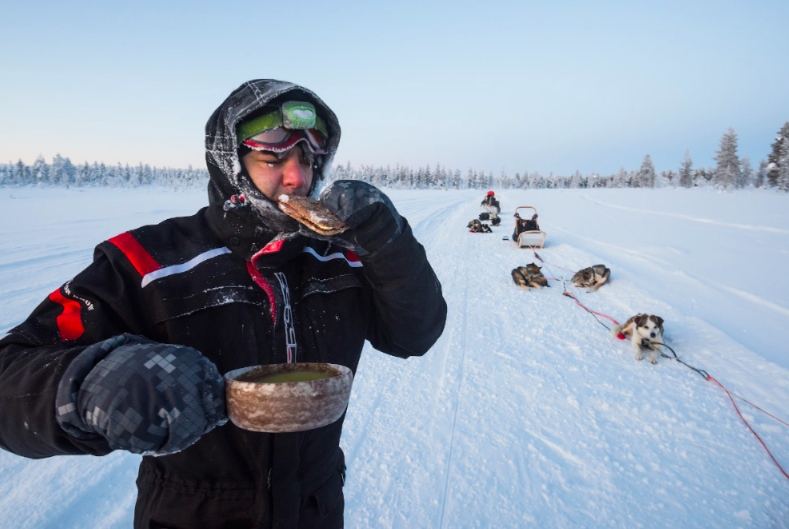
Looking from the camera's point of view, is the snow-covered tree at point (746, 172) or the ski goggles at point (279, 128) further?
the snow-covered tree at point (746, 172)

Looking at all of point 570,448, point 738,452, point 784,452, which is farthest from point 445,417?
point 784,452

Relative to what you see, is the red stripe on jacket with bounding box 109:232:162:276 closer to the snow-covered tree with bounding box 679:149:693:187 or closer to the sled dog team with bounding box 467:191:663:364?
the sled dog team with bounding box 467:191:663:364

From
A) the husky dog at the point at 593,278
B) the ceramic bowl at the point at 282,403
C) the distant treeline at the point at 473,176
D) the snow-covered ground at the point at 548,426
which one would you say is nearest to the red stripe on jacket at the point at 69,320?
the ceramic bowl at the point at 282,403

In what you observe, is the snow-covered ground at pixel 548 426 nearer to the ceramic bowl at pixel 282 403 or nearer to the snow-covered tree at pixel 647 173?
the ceramic bowl at pixel 282 403

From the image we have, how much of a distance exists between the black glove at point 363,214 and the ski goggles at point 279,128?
0.34 metres

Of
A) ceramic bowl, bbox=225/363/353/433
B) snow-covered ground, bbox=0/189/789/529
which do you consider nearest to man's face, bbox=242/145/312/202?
ceramic bowl, bbox=225/363/353/433

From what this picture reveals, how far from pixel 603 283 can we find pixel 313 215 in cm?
765

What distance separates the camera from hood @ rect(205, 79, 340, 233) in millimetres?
1536

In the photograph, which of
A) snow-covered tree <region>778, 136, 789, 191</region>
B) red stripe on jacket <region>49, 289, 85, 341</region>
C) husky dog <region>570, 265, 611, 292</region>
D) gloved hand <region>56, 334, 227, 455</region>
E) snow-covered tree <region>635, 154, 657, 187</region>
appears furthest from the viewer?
snow-covered tree <region>635, 154, 657, 187</region>

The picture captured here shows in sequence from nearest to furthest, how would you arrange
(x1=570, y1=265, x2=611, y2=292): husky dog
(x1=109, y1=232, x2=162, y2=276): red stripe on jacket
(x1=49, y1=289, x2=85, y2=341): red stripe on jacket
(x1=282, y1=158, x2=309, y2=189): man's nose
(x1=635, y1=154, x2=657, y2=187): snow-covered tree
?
1. (x1=49, y1=289, x2=85, y2=341): red stripe on jacket
2. (x1=109, y1=232, x2=162, y2=276): red stripe on jacket
3. (x1=282, y1=158, x2=309, y2=189): man's nose
4. (x1=570, y1=265, x2=611, y2=292): husky dog
5. (x1=635, y1=154, x2=657, y2=187): snow-covered tree

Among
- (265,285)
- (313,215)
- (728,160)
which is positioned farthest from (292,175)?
(728,160)

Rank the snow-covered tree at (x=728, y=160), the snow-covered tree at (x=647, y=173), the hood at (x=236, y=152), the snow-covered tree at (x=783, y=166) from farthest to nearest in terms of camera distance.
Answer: the snow-covered tree at (x=647, y=173) → the snow-covered tree at (x=728, y=160) → the snow-covered tree at (x=783, y=166) → the hood at (x=236, y=152)

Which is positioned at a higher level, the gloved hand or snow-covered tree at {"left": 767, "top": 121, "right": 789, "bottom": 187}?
snow-covered tree at {"left": 767, "top": 121, "right": 789, "bottom": 187}

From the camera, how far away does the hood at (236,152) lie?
5.04ft
